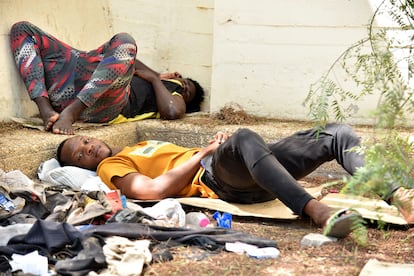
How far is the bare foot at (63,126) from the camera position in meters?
4.84

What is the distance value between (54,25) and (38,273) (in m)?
3.37

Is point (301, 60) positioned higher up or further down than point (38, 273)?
higher up

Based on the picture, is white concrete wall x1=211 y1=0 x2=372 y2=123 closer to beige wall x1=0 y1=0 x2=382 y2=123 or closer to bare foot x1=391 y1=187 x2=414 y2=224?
beige wall x1=0 y1=0 x2=382 y2=123

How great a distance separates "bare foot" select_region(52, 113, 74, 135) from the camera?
4836mm

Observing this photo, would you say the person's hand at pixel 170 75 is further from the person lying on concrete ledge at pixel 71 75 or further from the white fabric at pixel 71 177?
the white fabric at pixel 71 177

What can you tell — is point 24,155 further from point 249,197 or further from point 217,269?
point 217,269

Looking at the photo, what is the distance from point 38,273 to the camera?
9.21ft

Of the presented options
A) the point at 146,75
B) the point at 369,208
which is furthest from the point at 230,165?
the point at 146,75

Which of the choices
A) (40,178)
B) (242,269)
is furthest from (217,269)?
(40,178)

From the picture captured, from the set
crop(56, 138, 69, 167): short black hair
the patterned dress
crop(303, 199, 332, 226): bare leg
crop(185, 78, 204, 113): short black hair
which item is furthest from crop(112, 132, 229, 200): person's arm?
crop(185, 78, 204, 113): short black hair

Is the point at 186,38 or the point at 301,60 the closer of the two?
the point at 301,60

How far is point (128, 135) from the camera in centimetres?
538

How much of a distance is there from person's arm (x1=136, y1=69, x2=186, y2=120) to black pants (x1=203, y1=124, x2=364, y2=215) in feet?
5.19

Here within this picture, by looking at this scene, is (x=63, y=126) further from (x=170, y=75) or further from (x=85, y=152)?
(x=170, y=75)
